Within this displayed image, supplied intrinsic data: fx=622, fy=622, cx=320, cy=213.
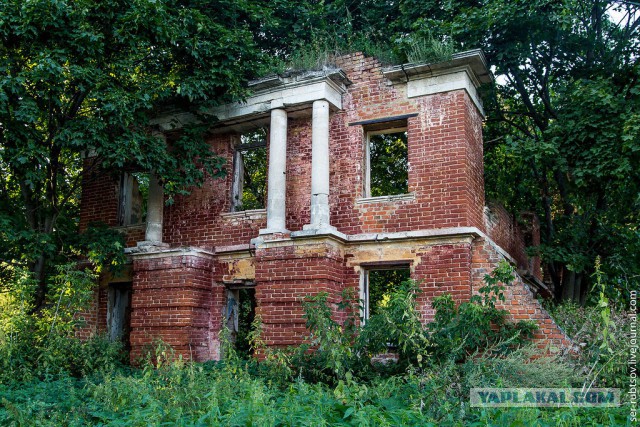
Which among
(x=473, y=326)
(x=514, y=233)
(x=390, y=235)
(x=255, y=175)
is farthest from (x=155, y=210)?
(x=514, y=233)

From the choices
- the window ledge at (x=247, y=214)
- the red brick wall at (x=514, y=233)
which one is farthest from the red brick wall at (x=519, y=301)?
the window ledge at (x=247, y=214)

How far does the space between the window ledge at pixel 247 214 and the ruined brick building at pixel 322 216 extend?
0.09 feet

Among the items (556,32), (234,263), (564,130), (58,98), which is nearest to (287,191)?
(234,263)

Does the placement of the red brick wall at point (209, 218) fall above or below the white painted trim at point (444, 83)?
below

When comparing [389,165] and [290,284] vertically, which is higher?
[389,165]

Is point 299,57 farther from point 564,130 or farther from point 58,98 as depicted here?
point 564,130

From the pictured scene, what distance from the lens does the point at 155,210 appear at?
13047 millimetres

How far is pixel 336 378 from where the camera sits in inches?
347

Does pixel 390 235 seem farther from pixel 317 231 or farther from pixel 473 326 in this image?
pixel 473 326

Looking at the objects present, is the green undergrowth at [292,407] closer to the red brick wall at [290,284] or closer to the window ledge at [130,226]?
the red brick wall at [290,284]

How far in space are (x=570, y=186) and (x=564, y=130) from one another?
6.11 ft

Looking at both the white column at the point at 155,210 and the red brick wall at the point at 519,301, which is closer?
the red brick wall at the point at 519,301

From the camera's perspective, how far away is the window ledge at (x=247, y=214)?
12449 mm

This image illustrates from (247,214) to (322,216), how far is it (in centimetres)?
195
